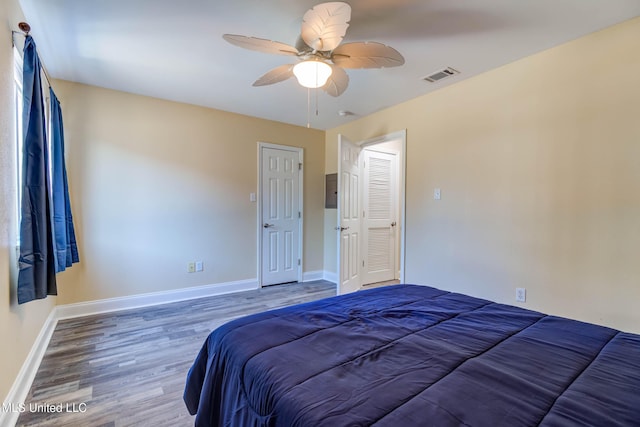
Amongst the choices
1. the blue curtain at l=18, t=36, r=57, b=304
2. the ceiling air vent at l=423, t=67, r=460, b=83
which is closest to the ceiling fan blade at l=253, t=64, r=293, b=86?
the blue curtain at l=18, t=36, r=57, b=304

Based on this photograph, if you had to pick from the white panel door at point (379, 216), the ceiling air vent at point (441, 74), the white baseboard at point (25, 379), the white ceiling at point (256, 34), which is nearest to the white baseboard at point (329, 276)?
the white panel door at point (379, 216)

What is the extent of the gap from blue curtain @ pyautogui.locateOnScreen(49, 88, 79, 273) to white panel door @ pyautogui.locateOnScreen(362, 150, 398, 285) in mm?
3306

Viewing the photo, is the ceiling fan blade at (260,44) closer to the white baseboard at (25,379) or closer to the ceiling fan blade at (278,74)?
A: the ceiling fan blade at (278,74)

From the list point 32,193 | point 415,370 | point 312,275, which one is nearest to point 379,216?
point 312,275

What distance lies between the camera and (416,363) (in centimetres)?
103

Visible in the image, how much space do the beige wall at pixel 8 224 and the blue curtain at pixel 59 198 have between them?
2.36ft

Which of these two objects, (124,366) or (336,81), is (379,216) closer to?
(336,81)

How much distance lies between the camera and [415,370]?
3.24 ft

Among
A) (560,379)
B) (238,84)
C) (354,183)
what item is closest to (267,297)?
(354,183)

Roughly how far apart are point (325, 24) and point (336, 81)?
0.60 meters

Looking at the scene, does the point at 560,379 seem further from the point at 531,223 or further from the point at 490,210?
the point at 490,210

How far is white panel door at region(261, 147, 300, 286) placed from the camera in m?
4.35

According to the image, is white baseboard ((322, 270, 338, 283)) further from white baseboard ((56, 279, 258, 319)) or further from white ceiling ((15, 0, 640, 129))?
white ceiling ((15, 0, 640, 129))

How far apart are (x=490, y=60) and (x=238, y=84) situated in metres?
2.37
